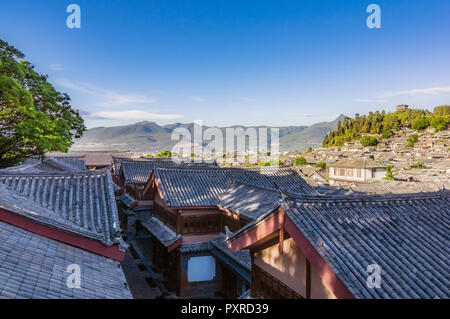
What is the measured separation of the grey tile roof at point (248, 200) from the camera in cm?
1458

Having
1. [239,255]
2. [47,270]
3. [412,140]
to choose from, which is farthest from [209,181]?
[412,140]

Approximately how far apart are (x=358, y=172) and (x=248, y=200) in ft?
166

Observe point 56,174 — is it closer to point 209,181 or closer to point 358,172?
point 209,181

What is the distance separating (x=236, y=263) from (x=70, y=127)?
20521mm

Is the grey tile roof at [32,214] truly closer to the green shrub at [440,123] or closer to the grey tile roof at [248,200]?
the grey tile roof at [248,200]

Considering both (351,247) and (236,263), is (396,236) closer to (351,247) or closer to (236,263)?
(351,247)

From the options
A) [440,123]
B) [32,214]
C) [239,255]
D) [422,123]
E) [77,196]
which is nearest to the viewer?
[32,214]

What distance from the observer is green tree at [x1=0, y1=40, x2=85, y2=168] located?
17.9 m

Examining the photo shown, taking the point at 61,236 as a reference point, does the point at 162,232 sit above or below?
below

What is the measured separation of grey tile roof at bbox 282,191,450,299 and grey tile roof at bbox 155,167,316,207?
1143 cm

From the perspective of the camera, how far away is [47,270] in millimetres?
6254

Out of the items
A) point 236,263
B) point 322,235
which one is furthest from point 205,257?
point 322,235

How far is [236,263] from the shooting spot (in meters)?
13.7

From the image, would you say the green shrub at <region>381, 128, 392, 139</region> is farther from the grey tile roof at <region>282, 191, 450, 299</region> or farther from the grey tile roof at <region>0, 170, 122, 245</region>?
the grey tile roof at <region>0, 170, 122, 245</region>
